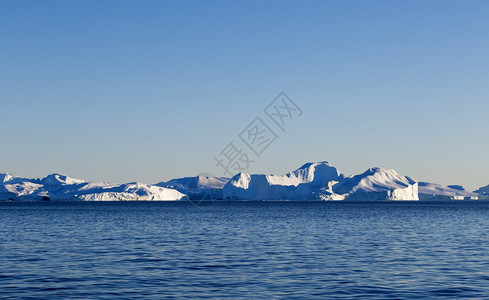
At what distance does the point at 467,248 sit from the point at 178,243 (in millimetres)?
25875

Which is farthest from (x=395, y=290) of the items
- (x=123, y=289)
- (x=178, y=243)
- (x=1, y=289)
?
(x=178, y=243)

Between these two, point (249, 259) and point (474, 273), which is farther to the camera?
point (249, 259)

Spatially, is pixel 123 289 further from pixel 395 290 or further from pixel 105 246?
pixel 105 246

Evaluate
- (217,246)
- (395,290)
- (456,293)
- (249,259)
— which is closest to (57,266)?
(249,259)

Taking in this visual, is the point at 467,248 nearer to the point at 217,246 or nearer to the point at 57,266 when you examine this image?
the point at 217,246

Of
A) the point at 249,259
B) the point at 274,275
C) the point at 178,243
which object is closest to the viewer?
the point at 274,275

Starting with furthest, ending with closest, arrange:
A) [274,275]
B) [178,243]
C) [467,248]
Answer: [178,243], [467,248], [274,275]

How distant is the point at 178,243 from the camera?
177 feet

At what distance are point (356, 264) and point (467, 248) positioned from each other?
16.4 metres

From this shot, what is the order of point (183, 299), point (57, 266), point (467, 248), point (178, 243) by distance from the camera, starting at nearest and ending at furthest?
point (183, 299) → point (57, 266) → point (467, 248) → point (178, 243)

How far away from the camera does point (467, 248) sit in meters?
49.6

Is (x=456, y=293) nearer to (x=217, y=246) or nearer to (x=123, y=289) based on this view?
(x=123, y=289)

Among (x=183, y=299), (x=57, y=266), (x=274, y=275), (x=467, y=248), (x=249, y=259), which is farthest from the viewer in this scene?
(x=467, y=248)

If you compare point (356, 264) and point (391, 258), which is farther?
point (391, 258)
